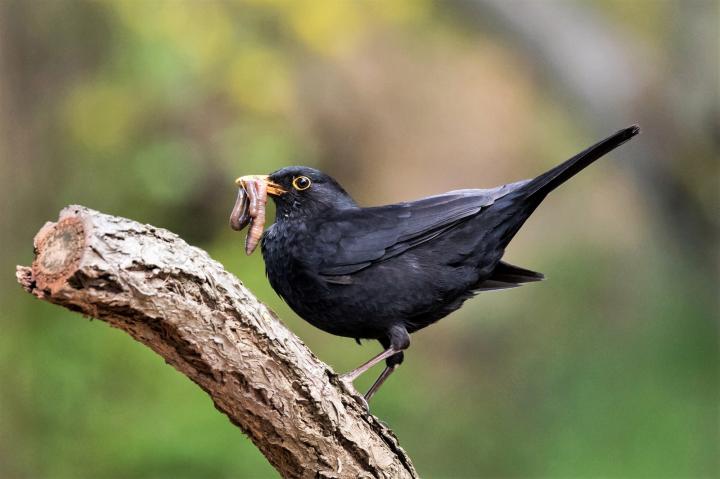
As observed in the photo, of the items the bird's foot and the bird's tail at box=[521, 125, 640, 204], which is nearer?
the bird's foot

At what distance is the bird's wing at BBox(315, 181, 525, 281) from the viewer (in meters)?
3.44

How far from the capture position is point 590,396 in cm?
827

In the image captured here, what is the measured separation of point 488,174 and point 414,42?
179 cm

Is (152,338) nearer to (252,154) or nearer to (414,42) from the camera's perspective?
(252,154)

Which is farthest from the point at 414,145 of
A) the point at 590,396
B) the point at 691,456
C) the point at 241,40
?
the point at 691,456

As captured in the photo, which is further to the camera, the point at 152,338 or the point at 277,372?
the point at 277,372

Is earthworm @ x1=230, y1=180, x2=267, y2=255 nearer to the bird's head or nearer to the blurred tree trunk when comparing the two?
the bird's head

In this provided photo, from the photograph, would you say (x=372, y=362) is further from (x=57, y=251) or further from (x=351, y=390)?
(x=57, y=251)

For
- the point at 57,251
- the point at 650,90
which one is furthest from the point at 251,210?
the point at 650,90

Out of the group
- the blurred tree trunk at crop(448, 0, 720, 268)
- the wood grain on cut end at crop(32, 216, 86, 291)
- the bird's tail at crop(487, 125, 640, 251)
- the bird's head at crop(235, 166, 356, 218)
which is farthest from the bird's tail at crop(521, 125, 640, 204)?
the blurred tree trunk at crop(448, 0, 720, 268)

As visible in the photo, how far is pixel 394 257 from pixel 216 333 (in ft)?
3.53

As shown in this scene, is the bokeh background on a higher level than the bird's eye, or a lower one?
higher

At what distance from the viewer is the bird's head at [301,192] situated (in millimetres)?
3738

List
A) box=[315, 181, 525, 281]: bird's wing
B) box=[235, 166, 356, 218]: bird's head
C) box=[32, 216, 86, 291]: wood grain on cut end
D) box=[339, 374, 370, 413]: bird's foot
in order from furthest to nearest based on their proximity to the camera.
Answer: box=[235, 166, 356, 218]: bird's head < box=[315, 181, 525, 281]: bird's wing < box=[339, 374, 370, 413]: bird's foot < box=[32, 216, 86, 291]: wood grain on cut end
